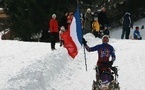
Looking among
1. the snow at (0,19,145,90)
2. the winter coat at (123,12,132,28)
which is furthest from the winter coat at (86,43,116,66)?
the winter coat at (123,12,132,28)

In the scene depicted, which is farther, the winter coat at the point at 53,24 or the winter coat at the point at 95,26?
the winter coat at the point at 95,26

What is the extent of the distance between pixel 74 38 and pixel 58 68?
3.13 metres

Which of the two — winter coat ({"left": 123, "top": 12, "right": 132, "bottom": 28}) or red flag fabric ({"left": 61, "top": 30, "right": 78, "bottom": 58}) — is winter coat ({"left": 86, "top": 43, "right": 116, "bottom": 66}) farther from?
winter coat ({"left": 123, "top": 12, "right": 132, "bottom": 28})

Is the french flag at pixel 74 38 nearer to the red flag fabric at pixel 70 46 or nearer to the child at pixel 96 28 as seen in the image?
the red flag fabric at pixel 70 46

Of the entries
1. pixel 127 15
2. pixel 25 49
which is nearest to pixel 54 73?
pixel 25 49

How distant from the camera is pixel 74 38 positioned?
42.8ft

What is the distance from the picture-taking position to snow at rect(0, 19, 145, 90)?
1346 cm

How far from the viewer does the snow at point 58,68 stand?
1346 cm

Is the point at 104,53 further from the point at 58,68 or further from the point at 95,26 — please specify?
the point at 95,26

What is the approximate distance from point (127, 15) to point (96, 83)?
12.5 meters

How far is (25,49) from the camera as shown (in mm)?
20922

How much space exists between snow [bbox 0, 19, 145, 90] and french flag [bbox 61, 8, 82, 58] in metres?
1.45

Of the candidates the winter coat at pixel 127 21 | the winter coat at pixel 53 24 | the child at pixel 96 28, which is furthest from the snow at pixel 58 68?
the winter coat at pixel 127 21

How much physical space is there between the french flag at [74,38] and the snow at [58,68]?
1.45m
